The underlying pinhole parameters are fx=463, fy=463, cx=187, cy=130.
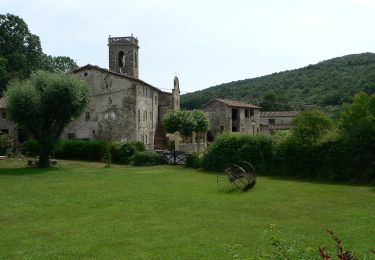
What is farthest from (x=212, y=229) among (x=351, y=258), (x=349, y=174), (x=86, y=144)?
(x=86, y=144)

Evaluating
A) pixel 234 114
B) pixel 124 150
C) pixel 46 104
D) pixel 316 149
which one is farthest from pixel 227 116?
pixel 316 149

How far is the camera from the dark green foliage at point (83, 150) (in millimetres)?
42875

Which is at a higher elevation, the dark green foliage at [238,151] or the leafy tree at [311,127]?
the leafy tree at [311,127]

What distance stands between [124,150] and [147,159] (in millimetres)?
3168

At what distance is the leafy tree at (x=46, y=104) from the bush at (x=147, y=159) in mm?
6202

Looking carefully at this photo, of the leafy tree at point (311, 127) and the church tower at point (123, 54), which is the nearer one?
the leafy tree at point (311, 127)

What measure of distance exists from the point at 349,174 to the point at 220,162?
31.4 feet

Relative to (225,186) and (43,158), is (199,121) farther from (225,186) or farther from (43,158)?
(225,186)

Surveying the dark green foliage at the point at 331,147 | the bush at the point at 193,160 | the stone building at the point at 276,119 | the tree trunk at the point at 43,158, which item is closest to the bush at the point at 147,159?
the bush at the point at 193,160

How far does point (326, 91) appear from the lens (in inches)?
3460

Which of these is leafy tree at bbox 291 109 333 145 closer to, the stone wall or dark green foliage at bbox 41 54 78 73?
the stone wall

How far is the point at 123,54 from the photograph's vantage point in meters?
60.9

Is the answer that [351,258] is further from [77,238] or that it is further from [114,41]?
[114,41]

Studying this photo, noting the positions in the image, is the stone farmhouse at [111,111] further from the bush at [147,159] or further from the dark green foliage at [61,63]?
the dark green foliage at [61,63]
